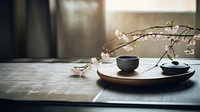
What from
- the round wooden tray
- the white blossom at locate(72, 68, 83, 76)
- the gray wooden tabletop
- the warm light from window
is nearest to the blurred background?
the warm light from window

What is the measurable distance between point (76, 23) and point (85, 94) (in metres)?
1.25

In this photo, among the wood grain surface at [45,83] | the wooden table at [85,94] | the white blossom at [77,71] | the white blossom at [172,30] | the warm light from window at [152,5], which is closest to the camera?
the wooden table at [85,94]

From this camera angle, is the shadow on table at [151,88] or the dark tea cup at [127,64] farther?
the dark tea cup at [127,64]

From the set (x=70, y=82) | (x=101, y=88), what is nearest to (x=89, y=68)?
(x=70, y=82)

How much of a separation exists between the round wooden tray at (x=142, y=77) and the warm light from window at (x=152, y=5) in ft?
3.29

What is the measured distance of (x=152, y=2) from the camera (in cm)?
254

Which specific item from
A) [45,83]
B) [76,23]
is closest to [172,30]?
[45,83]

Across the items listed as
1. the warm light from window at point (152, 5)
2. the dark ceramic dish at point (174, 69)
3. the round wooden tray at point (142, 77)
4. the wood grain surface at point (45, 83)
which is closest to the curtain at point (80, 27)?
the warm light from window at point (152, 5)

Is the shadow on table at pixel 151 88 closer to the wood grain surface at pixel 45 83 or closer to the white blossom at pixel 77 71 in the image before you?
the wood grain surface at pixel 45 83

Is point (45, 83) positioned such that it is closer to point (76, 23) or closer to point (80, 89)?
point (80, 89)

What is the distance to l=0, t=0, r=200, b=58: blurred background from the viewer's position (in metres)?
2.52

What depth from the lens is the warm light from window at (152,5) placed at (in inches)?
97.4

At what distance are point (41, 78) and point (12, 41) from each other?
99cm

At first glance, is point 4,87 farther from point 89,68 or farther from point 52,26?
point 52,26
